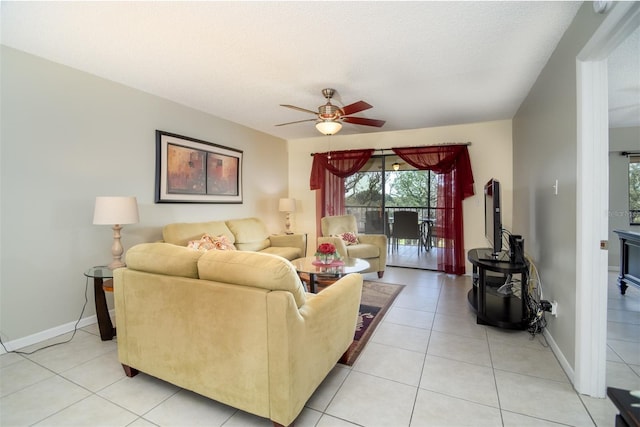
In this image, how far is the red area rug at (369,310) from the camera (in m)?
2.22

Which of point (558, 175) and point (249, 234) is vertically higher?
point (558, 175)

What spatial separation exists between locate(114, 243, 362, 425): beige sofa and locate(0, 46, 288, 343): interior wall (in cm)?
126

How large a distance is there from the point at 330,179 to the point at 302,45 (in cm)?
315

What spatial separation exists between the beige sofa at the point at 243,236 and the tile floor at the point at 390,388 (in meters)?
1.18

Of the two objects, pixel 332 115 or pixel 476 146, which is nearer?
pixel 332 115

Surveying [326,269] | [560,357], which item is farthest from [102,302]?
[560,357]

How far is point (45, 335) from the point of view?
8.15 ft

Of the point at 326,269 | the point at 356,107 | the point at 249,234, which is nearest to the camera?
the point at 356,107

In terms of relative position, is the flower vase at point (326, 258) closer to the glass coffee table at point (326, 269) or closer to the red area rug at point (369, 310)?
the glass coffee table at point (326, 269)

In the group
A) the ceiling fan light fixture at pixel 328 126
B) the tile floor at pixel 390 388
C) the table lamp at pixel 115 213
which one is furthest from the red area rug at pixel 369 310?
the table lamp at pixel 115 213

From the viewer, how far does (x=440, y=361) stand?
210cm

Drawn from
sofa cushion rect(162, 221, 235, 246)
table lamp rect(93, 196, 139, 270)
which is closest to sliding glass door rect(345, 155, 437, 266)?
sofa cushion rect(162, 221, 235, 246)

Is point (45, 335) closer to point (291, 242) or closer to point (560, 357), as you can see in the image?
point (291, 242)

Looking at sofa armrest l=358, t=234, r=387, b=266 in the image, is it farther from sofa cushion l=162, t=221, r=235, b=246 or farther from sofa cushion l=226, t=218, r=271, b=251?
sofa cushion l=162, t=221, r=235, b=246
